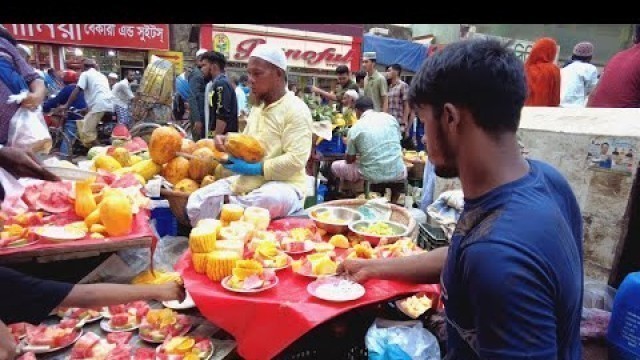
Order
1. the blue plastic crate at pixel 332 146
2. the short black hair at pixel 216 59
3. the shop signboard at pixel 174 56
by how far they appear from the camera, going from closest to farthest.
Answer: the short black hair at pixel 216 59, the blue plastic crate at pixel 332 146, the shop signboard at pixel 174 56

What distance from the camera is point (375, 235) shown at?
8.01ft

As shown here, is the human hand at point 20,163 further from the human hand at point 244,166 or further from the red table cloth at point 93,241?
the human hand at point 244,166

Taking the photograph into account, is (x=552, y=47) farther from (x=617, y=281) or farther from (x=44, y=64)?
(x=44, y=64)

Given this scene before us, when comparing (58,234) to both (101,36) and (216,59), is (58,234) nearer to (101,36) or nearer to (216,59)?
(216,59)

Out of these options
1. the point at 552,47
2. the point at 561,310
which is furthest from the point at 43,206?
the point at 552,47

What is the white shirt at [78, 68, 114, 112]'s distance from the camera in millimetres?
7977

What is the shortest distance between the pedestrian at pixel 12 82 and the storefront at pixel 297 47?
34.2 feet

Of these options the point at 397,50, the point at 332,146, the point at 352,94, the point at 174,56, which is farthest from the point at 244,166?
the point at 397,50

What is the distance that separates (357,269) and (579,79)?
483 centimetres

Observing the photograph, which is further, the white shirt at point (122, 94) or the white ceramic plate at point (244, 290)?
the white shirt at point (122, 94)

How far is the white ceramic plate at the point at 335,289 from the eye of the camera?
181cm

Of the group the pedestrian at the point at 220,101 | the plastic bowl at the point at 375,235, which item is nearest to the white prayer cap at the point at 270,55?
the plastic bowl at the point at 375,235

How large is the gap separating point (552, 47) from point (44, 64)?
1301 centimetres

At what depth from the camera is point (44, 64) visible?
38.8ft
